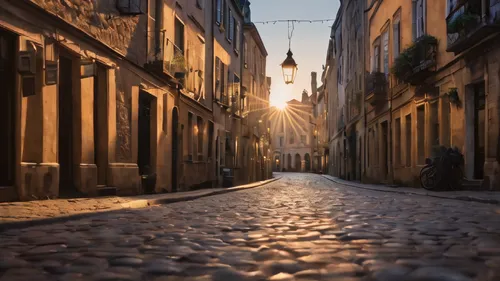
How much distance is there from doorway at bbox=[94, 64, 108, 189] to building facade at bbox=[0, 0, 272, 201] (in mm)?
24

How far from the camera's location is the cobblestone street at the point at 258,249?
3.86 metres

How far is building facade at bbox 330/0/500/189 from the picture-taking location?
14258 mm

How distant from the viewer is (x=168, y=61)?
17.5 m

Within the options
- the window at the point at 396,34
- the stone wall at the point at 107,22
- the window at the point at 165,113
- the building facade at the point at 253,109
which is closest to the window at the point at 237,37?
the building facade at the point at 253,109

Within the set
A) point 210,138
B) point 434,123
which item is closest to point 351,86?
point 210,138

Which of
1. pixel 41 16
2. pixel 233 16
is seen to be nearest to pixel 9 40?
pixel 41 16

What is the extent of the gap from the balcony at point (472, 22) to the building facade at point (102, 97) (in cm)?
812

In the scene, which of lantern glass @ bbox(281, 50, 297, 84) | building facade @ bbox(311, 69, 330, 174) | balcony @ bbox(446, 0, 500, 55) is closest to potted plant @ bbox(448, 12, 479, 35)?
balcony @ bbox(446, 0, 500, 55)

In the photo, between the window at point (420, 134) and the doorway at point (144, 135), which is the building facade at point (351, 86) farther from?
the doorway at point (144, 135)

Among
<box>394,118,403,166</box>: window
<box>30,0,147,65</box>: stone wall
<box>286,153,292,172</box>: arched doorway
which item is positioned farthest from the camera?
<box>286,153,292,172</box>: arched doorway

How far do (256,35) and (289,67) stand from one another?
2100cm

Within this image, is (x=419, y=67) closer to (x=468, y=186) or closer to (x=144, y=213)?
(x=468, y=186)

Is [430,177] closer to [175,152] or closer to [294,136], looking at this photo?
[175,152]

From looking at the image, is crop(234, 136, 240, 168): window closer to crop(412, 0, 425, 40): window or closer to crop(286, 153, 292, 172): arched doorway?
crop(412, 0, 425, 40): window
